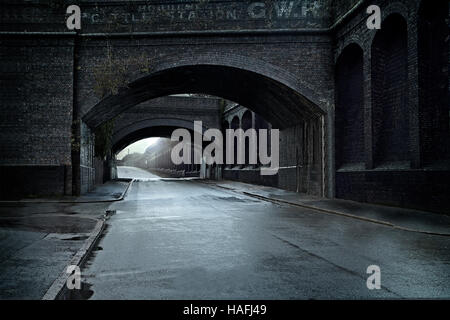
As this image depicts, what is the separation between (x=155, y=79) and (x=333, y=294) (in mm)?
15452

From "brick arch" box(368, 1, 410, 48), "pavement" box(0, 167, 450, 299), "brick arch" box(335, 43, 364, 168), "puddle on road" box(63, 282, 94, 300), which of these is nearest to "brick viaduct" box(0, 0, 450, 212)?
"brick arch" box(335, 43, 364, 168)

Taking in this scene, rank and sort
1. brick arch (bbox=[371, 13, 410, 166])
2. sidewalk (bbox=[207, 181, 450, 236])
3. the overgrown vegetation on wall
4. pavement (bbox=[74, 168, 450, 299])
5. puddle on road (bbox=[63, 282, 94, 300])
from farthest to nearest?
the overgrown vegetation on wall → brick arch (bbox=[371, 13, 410, 166]) → sidewalk (bbox=[207, 181, 450, 236]) → pavement (bbox=[74, 168, 450, 299]) → puddle on road (bbox=[63, 282, 94, 300])

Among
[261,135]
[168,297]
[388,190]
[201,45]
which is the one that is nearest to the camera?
[168,297]

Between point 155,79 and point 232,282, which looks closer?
point 232,282

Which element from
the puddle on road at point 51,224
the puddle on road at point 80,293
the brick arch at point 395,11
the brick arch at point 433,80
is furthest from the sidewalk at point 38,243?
the brick arch at point 395,11

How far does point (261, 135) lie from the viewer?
29.5 m

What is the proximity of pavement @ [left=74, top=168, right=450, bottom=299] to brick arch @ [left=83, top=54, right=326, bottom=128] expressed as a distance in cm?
862

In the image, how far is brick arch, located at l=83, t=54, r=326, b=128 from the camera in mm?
17188

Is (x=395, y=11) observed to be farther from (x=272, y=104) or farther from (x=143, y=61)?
(x=143, y=61)

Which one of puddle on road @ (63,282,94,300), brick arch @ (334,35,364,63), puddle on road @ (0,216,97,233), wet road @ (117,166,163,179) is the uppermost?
brick arch @ (334,35,364,63)

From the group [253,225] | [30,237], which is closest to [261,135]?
[253,225]

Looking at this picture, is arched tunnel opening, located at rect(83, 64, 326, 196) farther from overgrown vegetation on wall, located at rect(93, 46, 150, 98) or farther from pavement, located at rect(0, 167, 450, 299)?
pavement, located at rect(0, 167, 450, 299)

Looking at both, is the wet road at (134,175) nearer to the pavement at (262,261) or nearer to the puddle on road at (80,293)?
the pavement at (262,261)
